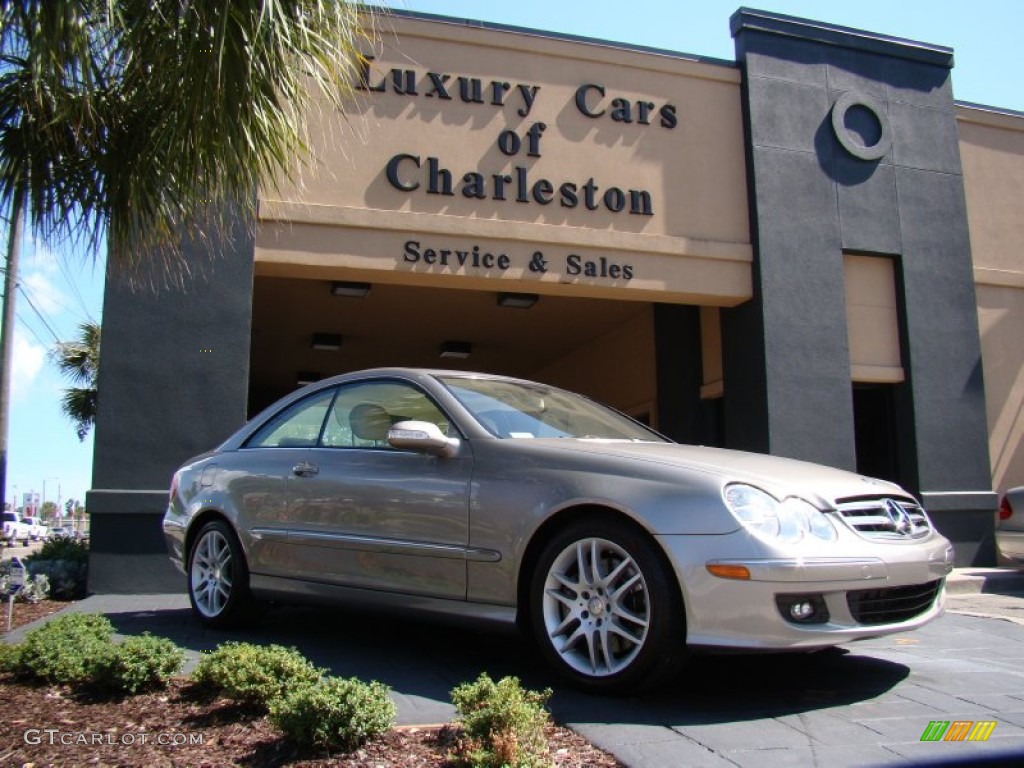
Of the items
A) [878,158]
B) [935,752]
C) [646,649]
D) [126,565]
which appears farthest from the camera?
[878,158]

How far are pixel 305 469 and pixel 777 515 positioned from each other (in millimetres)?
2585

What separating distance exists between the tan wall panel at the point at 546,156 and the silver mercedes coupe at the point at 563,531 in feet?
13.0

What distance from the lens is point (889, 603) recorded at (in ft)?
12.5

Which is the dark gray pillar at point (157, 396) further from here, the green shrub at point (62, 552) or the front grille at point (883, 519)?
the front grille at point (883, 519)

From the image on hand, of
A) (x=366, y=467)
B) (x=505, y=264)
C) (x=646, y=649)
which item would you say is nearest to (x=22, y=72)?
(x=366, y=467)

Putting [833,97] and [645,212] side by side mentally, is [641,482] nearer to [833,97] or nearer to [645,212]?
[645,212]

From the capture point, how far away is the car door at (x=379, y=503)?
4.33m

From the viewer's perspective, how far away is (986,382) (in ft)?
36.1

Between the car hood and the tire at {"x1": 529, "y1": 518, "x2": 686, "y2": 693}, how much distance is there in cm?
37

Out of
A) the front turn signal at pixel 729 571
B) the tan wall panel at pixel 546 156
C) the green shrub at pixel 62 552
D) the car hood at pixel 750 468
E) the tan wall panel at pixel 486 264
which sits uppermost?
the tan wall panel at pixel 546 156

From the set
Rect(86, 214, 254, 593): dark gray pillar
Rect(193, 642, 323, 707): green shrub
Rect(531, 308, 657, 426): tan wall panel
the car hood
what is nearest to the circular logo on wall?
Rect(531, 308, 657, 426): tan wall panel

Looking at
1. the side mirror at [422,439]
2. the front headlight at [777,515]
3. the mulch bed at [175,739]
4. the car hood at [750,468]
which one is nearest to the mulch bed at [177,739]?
the mulch bed at [175,739]

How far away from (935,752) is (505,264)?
680 cm

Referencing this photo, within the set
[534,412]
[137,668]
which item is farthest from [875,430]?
[137,668]
